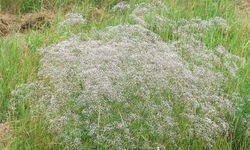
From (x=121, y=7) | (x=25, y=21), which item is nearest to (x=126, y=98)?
(x=121, y=7)

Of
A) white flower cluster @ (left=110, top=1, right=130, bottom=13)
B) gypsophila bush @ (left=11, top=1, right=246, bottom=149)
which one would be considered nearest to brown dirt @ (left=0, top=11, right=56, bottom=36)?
white flower cluster @ (left=110, top=1, right=130, bottom=13)

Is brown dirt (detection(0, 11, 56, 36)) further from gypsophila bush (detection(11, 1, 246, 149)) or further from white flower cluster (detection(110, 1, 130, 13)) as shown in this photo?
gypsophila bush (detection(11, 1, 246, 149))

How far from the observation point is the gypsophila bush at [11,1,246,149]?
2.46 metres

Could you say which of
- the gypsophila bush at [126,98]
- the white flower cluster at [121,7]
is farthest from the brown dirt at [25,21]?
the gypsophila bush at [126,98]

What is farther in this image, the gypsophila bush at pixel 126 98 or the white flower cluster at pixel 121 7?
the white flower cluster at pixel 121 7

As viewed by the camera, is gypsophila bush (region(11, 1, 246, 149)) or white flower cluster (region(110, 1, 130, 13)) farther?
white flower cluster (region(110, 1, 130, 13))

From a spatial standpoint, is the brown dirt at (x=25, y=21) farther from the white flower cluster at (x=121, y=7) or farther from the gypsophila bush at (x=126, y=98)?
the gypsophila bush at (x=126, y=98)

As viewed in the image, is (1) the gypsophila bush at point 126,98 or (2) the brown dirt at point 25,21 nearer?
(1) the gypsophila bush at point 126,98

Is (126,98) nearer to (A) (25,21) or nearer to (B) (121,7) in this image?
(B) (121,7)

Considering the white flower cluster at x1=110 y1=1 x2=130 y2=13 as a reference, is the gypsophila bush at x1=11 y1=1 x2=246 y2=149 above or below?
below

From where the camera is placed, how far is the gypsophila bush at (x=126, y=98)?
8.05 ft

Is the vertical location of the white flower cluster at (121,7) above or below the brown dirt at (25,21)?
above

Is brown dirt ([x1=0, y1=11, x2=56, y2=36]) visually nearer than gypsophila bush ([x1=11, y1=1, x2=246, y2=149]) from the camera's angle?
No

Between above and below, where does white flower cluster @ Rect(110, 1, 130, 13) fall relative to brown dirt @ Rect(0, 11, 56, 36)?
above
